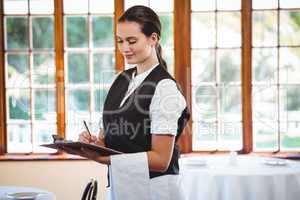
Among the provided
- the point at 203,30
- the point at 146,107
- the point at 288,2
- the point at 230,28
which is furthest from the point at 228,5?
the point at 146,107

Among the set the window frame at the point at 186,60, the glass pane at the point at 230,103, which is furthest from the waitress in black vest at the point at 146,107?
the glass pane at the point at 230,103

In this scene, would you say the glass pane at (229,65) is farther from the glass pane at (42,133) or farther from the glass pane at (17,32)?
the glass pane at (17,32)

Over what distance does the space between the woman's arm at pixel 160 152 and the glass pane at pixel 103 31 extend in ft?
10.2

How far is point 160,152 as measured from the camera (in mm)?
1491

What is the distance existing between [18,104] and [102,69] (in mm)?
833

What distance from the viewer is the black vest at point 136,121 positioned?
5.07 ft

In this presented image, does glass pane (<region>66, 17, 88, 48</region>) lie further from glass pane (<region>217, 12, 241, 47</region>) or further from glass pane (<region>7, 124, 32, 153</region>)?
glass pane (<region>217, 12, 241, 47</region>)

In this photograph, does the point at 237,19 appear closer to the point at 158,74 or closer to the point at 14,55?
the point at 14,55

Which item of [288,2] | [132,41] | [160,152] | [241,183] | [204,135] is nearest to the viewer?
[160,152]

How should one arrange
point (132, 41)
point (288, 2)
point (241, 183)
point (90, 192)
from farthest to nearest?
Result: point (288, 2) → point (241, 183) → point (90, 192) → point (132, 41)

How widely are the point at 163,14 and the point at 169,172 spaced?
306cm

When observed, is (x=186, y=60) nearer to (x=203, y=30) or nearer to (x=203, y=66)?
(x=203, y=66)

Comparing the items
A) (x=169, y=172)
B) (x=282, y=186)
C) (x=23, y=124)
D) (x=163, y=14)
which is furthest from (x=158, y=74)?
(x=23, y=124)

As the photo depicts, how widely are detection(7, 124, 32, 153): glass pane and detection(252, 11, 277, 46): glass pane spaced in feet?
7.20
